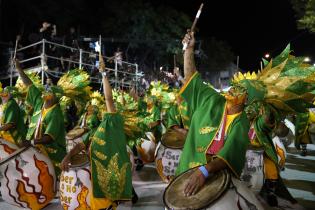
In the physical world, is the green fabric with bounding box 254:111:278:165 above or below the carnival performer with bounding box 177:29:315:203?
below

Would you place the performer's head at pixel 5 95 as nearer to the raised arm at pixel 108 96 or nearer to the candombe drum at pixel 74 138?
the candombe drum at pixel 74 138

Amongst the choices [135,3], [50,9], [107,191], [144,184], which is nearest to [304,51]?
[135,3]

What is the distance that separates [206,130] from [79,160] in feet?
6.08

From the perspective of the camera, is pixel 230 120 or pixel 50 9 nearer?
pixel 230 120

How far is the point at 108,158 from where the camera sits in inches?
184

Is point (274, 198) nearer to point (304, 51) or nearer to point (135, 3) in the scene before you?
point (135, 3)

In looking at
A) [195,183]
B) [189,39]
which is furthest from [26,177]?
[195,183]

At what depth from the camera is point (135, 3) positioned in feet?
74.4

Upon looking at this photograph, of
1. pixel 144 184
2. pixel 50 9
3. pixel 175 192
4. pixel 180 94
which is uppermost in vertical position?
pixel 50 9

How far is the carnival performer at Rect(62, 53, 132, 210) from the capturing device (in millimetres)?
4648

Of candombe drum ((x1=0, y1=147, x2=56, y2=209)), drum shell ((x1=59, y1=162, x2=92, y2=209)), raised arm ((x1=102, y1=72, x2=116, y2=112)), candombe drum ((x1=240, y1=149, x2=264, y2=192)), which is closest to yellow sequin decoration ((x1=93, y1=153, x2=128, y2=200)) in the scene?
drum shell ((x1=59, y1=162, x2=92, y2=209))

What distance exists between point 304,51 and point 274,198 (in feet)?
104

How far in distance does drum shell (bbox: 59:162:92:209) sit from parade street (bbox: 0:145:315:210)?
1.39 m

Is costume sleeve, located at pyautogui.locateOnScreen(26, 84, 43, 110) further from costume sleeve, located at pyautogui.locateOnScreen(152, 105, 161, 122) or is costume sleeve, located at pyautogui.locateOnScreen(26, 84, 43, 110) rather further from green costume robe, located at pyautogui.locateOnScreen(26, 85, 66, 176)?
costume sleeve, located at pyautogui.locateOnScreen(152, 105, 161, 122)
